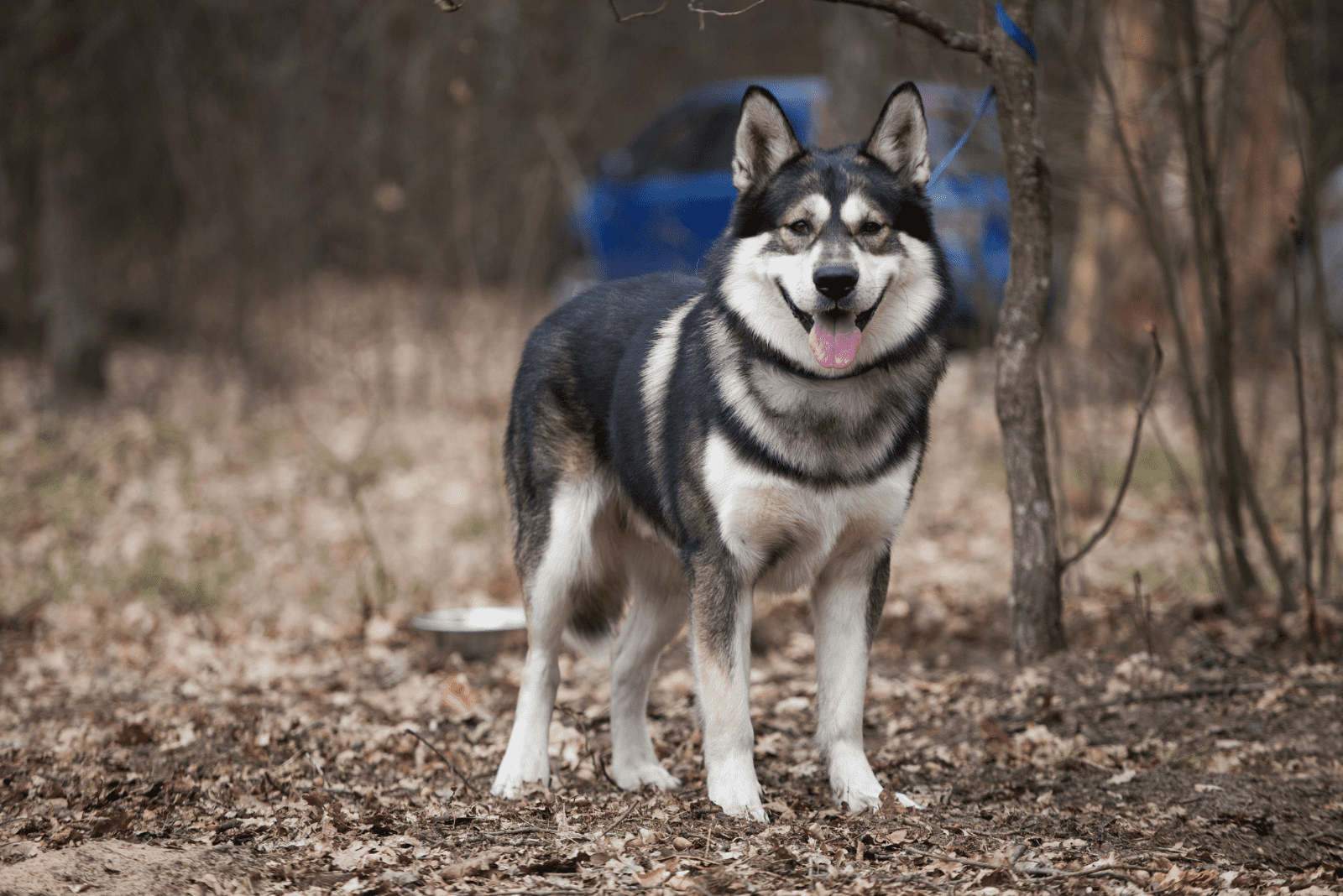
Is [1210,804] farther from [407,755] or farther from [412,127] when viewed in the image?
[412,127]

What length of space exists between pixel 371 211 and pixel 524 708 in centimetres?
911

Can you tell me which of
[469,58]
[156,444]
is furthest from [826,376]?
[469,58]

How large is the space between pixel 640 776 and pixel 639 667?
362mm

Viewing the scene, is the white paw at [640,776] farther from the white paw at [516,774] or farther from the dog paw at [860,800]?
the dog paw at [860,800]

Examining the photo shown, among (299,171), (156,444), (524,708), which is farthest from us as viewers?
(299,171)

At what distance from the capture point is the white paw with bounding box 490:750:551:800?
3.54 m

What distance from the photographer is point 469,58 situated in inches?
370

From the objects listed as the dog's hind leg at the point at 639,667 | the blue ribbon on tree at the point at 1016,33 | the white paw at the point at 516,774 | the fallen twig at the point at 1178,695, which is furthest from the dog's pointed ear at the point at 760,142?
the fallen twig at the point at 1178,695

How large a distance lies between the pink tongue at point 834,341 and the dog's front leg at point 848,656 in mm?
654

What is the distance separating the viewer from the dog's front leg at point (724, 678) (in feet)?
10.6

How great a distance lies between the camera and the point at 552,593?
3725mm

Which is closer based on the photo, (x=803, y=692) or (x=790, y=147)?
(x=790, y=147)

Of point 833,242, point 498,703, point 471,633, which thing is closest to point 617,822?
point 498,703

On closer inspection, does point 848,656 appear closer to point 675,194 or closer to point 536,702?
point 536,702
